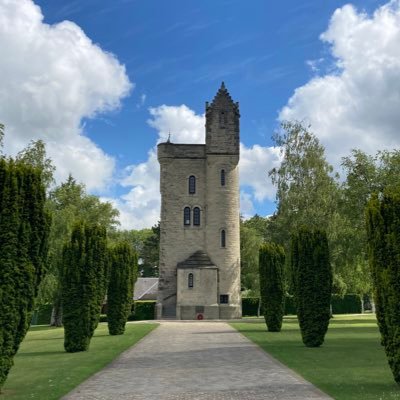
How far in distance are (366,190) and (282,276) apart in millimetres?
8201

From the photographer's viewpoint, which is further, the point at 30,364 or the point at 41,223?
the point at 30,364

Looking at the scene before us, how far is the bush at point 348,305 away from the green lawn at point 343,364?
3492 cm

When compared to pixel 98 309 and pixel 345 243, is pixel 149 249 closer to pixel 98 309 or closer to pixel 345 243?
pixel 345 243

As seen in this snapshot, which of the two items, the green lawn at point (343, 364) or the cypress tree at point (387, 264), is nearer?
the green lawn at point (343, 364)

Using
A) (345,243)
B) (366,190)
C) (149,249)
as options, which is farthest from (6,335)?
(149,249)

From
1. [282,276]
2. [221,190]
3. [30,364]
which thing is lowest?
[30,364]

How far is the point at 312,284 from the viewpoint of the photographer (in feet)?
64.2

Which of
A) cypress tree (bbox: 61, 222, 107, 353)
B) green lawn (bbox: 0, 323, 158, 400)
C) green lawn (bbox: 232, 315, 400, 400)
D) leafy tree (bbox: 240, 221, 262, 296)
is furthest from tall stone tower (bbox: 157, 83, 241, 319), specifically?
cypress tree (bbox: 61, 222, 107, 353)

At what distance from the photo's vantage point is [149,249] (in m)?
73.3

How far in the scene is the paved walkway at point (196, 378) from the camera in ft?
32.9

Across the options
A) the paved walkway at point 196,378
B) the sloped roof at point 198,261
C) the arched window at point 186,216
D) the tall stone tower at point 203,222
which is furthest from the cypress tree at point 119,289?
the arched window at point 186,216

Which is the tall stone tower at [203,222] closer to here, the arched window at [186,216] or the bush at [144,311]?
the arched window at [186,216]

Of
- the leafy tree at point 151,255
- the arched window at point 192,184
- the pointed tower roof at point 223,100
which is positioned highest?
the pointed tower roof at point 223,100

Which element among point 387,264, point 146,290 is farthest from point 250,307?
point 387,264
